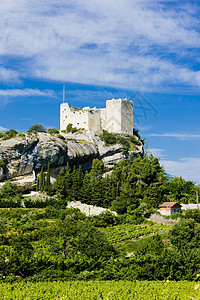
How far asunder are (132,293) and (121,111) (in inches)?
1993

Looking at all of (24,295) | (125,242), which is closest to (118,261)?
(24,295)

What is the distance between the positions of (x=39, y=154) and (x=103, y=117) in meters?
20.6

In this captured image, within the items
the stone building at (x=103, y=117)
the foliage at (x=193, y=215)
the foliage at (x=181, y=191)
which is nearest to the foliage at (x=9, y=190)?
the foliage at (x=181, y=191)

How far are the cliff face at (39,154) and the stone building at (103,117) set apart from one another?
291 inches

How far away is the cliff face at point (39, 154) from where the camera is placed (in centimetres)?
4184

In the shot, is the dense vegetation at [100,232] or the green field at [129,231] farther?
the green field at [129,231]

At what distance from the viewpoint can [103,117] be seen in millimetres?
60594

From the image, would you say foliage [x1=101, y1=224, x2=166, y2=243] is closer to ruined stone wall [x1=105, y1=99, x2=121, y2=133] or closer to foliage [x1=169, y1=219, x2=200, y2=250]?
foliage [x1=169, y1=219, x2=200, y2=250]

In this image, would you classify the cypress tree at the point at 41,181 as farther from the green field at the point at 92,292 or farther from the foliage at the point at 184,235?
the green field at the point at 92,292

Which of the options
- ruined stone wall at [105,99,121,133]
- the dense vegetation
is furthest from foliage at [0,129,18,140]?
ruined stone wall at [105,99,121,133]

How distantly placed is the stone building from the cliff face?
7.40 m

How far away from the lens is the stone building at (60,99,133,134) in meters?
58.0

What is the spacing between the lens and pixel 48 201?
37906mm

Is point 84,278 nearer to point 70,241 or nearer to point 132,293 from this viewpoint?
point 132,293
